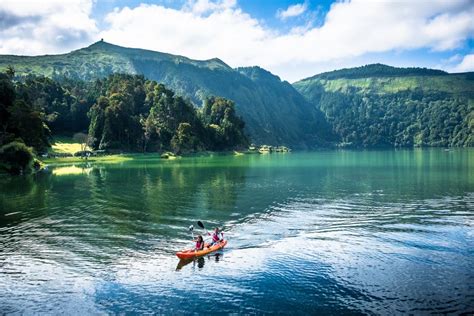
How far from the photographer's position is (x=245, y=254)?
37219 millimetres

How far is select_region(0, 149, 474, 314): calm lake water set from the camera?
26672mm

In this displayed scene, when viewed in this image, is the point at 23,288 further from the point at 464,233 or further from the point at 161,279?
the point at 464,233

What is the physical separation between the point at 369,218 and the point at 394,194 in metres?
23.2

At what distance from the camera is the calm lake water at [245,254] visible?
26672 mm

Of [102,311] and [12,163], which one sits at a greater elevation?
[12,163]

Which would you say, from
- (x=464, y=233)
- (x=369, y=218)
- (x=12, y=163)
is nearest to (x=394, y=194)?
(x=369, y=218)

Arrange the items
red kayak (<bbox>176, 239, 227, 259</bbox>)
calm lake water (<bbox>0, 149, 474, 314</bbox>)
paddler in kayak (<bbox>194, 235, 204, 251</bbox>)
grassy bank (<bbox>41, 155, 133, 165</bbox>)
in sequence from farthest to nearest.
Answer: grassy bank (<bbox>41, 155, 133, 165</bbox>) → paddler in kayak (<bbox>194, 235, 204, 251</bbox>) → red kayak (<bbox>176, 239, 227, 259</bbox>) → calm lake water (<bbox>0, 149, 474, 314</bbox>)

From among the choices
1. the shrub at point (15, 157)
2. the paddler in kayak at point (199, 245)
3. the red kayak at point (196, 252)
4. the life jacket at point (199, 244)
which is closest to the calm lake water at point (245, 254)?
the red kayak at point (196, 252)

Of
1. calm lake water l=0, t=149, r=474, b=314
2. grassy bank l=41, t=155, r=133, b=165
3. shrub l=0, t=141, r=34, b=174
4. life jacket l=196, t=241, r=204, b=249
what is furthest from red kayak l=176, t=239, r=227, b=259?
grassy bank l=41, t=155, r=133, b=165

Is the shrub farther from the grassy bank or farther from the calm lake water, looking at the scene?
the grassy bank

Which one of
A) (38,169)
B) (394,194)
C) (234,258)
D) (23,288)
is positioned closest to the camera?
(23,288)

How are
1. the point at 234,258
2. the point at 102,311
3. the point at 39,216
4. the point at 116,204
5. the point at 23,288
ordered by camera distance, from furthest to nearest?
the point at 116,204, the point at 39,216, the point at 234,258, the point at 23,288, the point at 102,311

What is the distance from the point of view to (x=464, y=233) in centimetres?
4284

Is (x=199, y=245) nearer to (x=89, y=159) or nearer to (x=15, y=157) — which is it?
(x=15, y=157)
